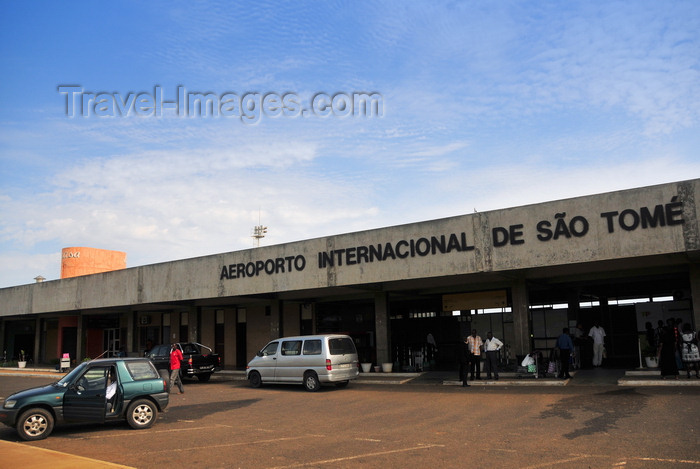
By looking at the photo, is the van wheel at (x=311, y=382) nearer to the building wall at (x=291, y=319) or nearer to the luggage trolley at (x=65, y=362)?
the building wall at (x=291, y=319)

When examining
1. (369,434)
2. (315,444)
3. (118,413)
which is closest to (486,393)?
(369,434)

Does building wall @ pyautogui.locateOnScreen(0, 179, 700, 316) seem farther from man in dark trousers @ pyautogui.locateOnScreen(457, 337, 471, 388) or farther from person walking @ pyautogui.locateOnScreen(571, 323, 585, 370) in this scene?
person walking @ pyautogui.locateOnScreen(571, 323, 585, 370)

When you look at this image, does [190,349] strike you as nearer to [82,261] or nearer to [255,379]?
Answer: [255,379]

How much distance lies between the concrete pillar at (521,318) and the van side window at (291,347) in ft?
25.2

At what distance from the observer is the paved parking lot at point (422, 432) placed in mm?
8836

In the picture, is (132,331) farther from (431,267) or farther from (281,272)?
(431,267)

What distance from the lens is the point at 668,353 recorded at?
1680cm

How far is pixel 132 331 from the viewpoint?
3544cm

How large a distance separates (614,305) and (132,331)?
88.3 ft

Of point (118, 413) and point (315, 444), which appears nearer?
point (315, 444)

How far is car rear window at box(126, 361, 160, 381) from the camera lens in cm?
1266

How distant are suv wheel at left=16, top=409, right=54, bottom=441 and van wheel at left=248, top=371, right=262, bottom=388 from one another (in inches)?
403

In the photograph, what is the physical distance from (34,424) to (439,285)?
1712 cm

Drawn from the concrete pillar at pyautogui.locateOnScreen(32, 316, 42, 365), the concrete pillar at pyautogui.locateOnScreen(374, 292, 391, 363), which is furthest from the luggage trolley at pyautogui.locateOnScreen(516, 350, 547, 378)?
the concrete pillar at pyautogui.locateOnScreen(32, 316, 42, 365)
